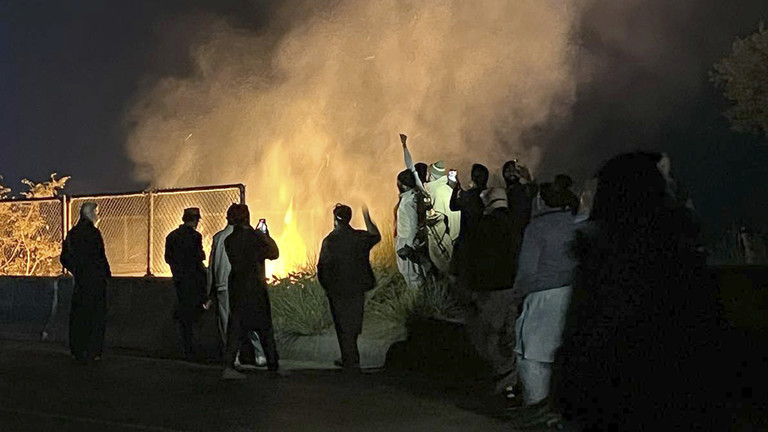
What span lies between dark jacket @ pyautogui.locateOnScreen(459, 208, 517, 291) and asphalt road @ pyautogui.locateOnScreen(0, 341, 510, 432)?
109 cm

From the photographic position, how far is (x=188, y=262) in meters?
12.9

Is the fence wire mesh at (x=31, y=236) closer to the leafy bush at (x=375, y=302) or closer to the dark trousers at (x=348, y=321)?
the leafy bush at (x=375, y=302)

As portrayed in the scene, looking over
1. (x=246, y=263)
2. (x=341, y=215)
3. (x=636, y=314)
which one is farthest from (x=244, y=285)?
(x=636, y=314)

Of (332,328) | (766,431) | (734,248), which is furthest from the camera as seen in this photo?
(734,248)

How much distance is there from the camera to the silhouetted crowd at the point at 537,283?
3912mm

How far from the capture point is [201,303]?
42.4 ft

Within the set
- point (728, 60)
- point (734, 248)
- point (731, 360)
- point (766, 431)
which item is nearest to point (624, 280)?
point (731, 360)

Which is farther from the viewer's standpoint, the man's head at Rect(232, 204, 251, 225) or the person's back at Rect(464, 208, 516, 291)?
the man's head at Rect(232, 204, 251, 225)

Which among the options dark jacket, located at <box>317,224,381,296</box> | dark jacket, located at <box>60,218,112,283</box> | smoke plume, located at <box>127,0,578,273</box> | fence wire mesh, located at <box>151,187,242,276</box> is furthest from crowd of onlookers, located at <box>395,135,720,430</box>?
smoke plume, located at <box>127,0,578,273</box>

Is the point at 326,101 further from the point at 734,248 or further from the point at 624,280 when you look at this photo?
the point at 624,280

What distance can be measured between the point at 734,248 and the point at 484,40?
360 inches

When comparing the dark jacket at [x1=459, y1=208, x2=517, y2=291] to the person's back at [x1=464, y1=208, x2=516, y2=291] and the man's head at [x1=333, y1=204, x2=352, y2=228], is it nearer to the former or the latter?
the person's back at [x1=464, y1=208, x2=516, y2=291]

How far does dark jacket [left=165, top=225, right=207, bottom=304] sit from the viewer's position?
1289 cm

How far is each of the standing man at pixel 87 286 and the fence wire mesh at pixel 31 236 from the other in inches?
186
